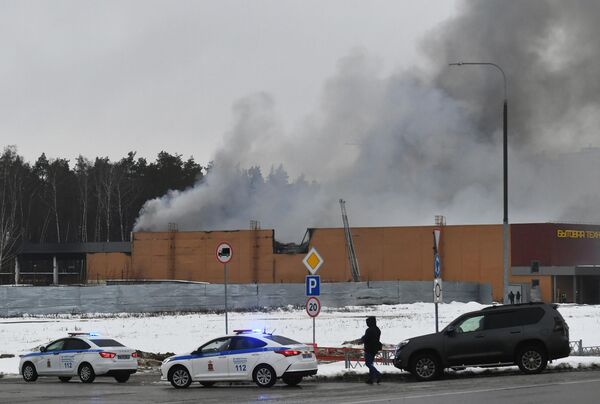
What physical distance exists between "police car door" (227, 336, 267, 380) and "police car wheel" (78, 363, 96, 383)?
5.19 m

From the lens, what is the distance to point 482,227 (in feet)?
265

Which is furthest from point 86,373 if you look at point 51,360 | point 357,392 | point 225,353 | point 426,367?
point 357,392

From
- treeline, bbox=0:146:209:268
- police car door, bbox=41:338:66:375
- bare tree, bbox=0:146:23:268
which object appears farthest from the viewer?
treeline, bbox=0:146:209:268

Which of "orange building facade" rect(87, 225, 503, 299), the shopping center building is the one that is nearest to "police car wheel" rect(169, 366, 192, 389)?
the shopping center building

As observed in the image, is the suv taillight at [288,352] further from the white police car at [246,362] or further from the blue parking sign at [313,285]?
the blue parking sign at [313,285]

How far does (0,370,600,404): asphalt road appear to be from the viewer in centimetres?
1809

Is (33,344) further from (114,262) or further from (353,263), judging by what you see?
(114,262)

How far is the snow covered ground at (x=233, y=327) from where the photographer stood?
123 feet

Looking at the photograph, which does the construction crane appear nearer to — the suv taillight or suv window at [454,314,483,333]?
suv window at [454,314,483,333]

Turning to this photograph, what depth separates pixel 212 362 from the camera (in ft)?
79.1

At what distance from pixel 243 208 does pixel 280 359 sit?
72574 mm

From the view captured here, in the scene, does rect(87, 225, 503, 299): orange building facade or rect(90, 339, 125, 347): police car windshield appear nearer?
rect(90, 339, 125, 347): police car windshield

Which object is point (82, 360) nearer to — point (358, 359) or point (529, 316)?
point (358, 359)

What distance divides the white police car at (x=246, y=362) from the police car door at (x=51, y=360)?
4.61 m
